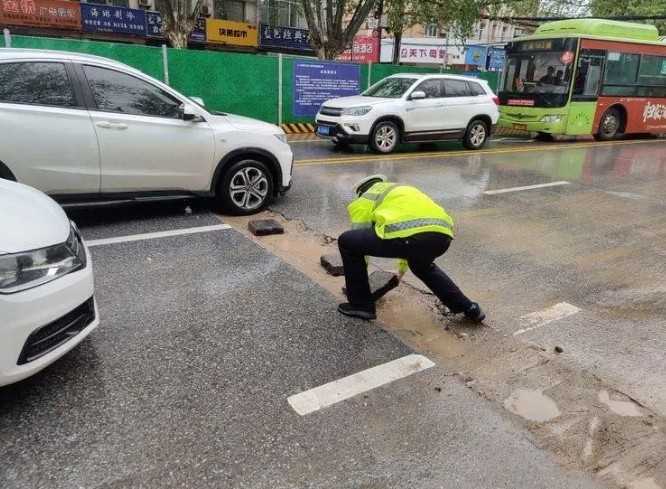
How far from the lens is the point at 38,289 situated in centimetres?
261

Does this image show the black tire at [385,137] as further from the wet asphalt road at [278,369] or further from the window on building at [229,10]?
the window on building at [229,10]

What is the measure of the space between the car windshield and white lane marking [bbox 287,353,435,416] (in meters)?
9.36

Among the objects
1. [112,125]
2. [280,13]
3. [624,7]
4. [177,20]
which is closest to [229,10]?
[280,13]

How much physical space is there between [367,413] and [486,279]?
2414 mm

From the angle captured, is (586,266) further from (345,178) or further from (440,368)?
(345,178)

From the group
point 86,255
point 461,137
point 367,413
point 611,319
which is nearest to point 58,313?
point 86,255

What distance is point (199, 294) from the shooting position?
427 centimetres

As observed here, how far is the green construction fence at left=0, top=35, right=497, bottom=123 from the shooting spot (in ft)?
40.4

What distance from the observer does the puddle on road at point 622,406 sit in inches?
116

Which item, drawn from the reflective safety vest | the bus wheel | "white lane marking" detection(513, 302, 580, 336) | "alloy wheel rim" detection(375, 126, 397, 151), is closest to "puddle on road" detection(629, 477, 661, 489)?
"white lane marking" detection(513, 302, 580, 336)

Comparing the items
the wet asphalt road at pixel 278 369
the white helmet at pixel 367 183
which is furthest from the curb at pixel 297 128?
the white helmet at pixel 367 183

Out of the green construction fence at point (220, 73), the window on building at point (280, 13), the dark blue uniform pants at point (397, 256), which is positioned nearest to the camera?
the dark blue uniform pants at point (397, 256)

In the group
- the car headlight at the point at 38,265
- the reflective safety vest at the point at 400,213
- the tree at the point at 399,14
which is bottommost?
the car headlight at the point at 38,265

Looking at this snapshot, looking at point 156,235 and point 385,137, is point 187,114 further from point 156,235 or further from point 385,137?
point 385,137
